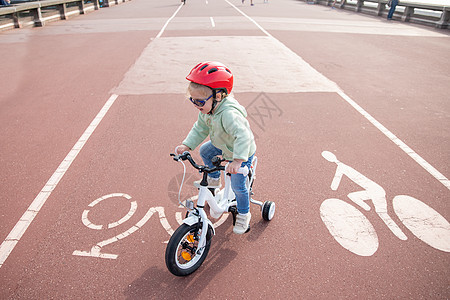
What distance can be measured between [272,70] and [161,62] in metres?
3.66

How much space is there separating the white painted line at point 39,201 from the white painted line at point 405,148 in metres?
5.54

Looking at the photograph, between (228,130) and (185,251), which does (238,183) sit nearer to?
(228,130)

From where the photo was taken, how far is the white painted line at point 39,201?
315 cm

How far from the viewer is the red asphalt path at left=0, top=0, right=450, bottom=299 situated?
2812 mm

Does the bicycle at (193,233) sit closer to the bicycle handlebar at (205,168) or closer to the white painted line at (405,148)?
the bicycle handlebar at (205,168)

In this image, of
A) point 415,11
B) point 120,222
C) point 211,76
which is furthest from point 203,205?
point 415,11

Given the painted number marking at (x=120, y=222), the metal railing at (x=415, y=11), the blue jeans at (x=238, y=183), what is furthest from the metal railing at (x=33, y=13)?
the metal railing at (x=415, y=11)

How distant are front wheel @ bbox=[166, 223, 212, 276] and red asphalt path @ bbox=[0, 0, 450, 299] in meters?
0.15

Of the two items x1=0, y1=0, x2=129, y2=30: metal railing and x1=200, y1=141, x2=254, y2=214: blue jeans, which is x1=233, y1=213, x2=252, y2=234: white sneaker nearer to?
x1=200, y1=141, x2=254, y2=214: blue jeans

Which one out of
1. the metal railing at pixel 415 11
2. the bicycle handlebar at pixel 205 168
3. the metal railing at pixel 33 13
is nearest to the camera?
the bicycle handlebar at pixel 205 168

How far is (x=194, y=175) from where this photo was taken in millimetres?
4312

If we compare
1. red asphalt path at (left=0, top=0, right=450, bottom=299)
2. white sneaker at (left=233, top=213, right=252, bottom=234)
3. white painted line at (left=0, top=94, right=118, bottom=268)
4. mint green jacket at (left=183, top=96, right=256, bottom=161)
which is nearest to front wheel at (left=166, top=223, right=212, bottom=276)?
red asphalt path at (left=0, top=0, right=450, bottom=299)

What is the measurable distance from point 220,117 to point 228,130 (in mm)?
144

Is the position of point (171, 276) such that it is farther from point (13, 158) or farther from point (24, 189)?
point (13, 158)
